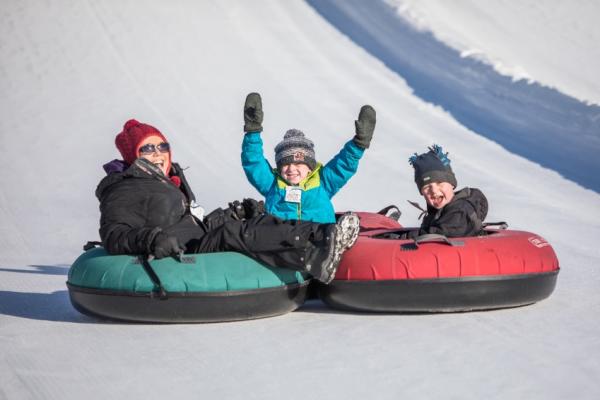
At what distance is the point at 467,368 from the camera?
3.28 meters

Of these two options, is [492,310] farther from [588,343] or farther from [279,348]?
[279,348]

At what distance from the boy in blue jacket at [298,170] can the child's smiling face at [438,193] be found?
1.58ft

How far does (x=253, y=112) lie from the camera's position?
4941 millimetres

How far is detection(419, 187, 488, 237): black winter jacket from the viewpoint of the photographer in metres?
4.46

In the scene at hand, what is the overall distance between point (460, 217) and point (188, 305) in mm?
1454

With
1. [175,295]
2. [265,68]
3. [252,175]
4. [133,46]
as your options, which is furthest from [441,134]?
[175,295]

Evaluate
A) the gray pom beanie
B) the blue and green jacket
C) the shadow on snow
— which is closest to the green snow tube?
the blue and green jacket

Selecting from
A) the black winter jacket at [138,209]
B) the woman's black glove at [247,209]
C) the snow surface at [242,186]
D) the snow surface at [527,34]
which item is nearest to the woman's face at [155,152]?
the black winter jacket at [138,209]

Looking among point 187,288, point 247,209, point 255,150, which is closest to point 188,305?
point 187,288

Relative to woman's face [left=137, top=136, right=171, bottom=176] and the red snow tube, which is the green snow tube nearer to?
the red snow tube

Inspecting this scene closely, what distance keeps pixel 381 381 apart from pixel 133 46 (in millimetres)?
10925

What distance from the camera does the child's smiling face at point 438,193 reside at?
4602mm

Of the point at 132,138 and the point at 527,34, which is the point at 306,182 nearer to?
the point at 132,138

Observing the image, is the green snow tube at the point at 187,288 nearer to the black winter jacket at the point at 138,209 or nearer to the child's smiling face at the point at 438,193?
the black winter jacket at the point at 138,209
